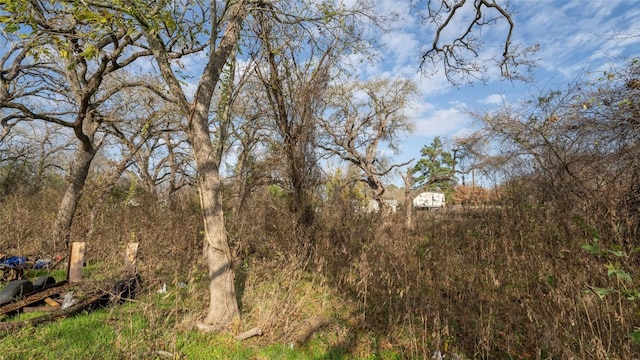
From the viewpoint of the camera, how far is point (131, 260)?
6.41 metres

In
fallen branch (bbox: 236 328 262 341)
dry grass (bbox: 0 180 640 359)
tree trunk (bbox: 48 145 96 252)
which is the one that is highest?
tree trunk (bbox: 48 145 96 252)

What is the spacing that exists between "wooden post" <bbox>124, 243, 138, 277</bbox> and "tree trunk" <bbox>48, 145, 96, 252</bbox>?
3.84m

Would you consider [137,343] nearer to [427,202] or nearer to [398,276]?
[398,276]

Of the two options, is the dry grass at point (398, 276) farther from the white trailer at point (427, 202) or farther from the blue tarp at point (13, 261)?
the blue tarp at point (13, 261)

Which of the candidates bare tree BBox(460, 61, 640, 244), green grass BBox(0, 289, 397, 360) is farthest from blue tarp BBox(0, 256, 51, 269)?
bare tree BBox(460, 61, 640, 244)

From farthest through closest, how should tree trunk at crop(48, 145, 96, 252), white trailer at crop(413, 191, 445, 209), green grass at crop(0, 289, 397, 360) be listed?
white trailer at crop(413, 191, 445, 209) → tree trunk at crop(48, 145, 96, 252) → green grass at crop(0, 289, 397, 360)

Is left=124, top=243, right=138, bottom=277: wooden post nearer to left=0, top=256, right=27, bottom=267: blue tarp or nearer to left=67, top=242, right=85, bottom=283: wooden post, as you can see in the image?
left=67, top=242, right=85, bottom=283: wooden post

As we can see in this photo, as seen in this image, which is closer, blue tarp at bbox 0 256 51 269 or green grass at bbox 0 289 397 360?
green grass at bbox 0 289 397 360

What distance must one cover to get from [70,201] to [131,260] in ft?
15.3

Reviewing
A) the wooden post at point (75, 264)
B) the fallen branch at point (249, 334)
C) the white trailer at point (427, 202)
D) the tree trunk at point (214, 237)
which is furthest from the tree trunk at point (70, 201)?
the white trailer at point (427, 202)

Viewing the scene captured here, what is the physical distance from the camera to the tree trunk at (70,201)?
29.7ft

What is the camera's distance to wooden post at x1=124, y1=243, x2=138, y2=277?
6238mm

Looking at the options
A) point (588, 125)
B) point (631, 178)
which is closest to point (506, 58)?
point (588, 125)

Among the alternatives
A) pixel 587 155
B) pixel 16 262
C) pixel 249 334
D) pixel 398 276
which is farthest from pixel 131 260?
pixel 587 155
